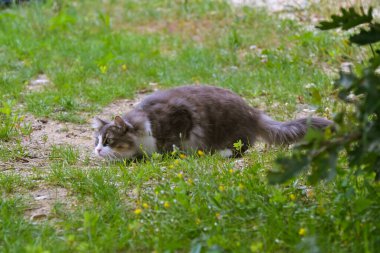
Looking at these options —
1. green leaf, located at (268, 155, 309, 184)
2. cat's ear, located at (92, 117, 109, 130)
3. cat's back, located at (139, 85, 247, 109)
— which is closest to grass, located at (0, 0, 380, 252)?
green leaf, located at (268, 155, 309, 184)

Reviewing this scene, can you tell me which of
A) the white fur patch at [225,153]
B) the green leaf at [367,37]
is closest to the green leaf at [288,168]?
the green leaf at [367,37]

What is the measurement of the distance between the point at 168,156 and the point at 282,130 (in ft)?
3.69

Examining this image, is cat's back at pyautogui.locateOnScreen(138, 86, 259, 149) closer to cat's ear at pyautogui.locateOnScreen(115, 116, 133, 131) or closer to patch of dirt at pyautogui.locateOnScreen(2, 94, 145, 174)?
cat's ear at pyautogui.locateOnScreen(115, 116, 133, 131)

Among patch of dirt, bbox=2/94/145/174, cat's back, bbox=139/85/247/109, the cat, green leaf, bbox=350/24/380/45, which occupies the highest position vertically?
green leaf, bbox=350/24/380/45

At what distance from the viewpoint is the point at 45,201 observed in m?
4.45

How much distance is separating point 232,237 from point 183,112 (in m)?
2.60

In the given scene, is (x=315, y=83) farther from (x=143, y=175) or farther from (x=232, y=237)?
(x=232, y=237)

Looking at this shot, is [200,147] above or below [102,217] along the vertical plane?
below

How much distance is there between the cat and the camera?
6.06m

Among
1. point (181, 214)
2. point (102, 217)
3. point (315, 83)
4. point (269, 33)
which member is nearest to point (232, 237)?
point (181, 214)

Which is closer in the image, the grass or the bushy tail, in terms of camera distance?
the grass

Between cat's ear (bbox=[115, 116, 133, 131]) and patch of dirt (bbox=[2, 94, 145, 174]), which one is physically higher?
cat's ear (bbox=[115, 116, 133, 131])

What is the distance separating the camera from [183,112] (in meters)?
6.09

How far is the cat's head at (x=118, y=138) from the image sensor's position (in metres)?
6.10
